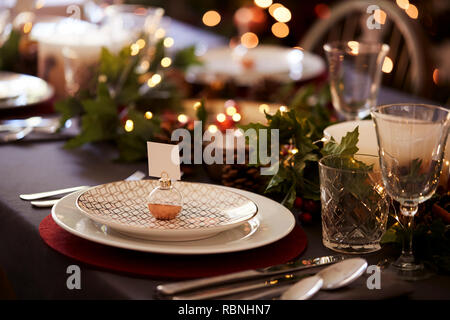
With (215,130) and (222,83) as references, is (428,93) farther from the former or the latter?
(215,130)

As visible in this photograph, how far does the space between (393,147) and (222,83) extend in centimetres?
121

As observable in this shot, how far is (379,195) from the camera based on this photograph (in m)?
0.88

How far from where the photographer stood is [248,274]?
0.78 metres

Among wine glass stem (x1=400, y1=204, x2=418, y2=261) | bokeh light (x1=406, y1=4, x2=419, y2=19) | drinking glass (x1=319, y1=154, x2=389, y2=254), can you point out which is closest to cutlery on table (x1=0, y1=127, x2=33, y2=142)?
drinking glass (x1=319, y1=154, x2=389, y2=254)

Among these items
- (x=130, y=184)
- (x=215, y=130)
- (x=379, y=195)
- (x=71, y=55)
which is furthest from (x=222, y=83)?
(x=379, y=195)

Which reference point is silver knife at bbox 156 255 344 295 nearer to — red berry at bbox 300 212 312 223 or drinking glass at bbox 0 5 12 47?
red berry at bbox 300 212 312 223

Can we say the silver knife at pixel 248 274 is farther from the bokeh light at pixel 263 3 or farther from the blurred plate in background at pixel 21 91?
the bokeh light at pixel 263 3

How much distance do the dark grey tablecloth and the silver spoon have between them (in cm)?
2

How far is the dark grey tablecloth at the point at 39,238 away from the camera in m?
0.80

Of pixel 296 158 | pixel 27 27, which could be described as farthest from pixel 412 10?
pixel 296 158

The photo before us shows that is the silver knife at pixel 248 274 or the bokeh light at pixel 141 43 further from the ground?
the bokeh light at pixel 141 43

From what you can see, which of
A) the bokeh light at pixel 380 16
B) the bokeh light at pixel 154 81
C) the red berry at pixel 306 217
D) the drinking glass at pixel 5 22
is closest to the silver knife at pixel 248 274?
the red berry at pixel 306 217

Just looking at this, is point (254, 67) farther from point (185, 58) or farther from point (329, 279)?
point (329, 279)

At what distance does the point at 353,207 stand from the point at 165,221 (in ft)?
0.81
